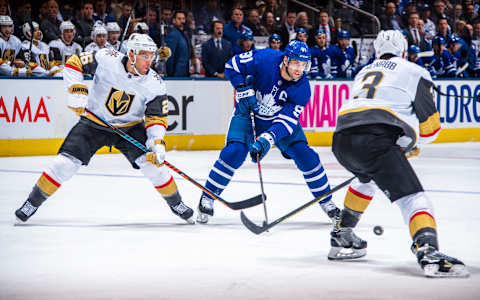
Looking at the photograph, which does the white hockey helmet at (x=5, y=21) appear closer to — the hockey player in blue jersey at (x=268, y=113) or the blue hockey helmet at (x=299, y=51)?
the hockey player in blue jersey at (x=268, y=113)

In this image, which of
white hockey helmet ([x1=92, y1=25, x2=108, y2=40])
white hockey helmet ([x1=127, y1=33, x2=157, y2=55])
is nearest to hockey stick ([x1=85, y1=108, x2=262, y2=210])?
white hockey helmet ([x1=127, y1=33, x2=157, y2=55])

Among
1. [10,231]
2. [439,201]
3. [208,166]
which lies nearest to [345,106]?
[10,231]

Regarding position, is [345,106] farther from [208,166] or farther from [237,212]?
[208,166]

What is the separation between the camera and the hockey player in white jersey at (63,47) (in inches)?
405

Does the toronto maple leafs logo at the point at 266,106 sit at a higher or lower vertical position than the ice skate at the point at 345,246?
higher

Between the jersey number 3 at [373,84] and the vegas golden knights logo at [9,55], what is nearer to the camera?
the jersey number 3 at [373,84]

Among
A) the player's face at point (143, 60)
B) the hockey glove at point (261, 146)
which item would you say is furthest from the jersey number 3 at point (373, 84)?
the player's face at point (143, 60)

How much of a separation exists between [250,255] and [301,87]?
1.60 m

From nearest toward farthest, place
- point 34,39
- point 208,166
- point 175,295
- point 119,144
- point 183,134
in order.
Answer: point 175,295
point 119,144
point 208,166
point 34,39
point 183,134

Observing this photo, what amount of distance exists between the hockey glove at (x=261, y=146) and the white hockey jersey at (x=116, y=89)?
627 mm

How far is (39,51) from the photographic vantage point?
10281 mm

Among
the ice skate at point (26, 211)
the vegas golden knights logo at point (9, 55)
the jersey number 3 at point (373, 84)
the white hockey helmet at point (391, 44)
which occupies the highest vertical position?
the white hockey helmet at point (391, 44)

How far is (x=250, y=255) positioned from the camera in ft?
14.2

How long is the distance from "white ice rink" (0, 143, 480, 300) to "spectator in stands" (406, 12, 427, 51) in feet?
19.2
